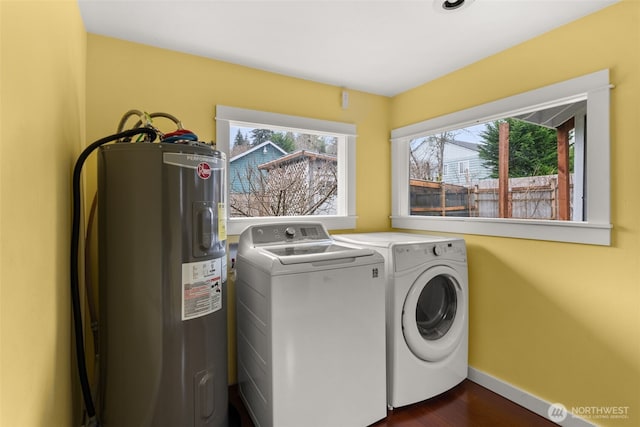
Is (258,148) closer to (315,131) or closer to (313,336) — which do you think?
(315,131)

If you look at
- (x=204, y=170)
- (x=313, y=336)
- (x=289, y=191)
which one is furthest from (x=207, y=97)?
(x=313, y=336)

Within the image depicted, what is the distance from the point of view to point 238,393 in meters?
2.16

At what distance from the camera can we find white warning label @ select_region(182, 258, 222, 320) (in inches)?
53.0

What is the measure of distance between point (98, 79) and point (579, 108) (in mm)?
2686

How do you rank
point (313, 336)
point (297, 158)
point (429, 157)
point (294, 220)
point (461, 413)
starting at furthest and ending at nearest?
1. point (429, 157)
2. point (297, 158)
3. point (294, 220)
4. point (461, 413)
5. point (313, 336)

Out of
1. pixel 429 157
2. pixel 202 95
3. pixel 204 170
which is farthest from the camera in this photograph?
pixel 429 157

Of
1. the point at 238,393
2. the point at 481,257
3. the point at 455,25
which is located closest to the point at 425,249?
the point at 481,257

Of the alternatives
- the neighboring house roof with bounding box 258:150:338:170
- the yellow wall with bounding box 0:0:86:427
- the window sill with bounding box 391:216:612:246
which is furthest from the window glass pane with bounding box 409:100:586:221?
the yellow wall with bounding box 0:0:86:427

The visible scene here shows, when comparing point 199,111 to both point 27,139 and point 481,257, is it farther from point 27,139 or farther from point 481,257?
point 481,257

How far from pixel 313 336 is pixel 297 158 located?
4.81 feet

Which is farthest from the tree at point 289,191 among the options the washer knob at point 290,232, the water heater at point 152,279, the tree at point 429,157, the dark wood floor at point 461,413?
the dark wood floor at point 461,413

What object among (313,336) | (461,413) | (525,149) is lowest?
(461,413)

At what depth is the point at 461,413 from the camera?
193cm

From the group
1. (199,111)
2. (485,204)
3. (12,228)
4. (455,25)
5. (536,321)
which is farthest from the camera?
(485,204)
